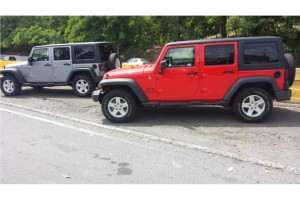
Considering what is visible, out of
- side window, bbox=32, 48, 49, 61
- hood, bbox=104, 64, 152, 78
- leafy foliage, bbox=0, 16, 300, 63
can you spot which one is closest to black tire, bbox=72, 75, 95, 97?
side window, bbox=32, 48, 49, 61

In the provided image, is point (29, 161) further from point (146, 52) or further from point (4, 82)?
point (146, 52)

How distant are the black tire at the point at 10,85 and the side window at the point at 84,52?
8.06 feet

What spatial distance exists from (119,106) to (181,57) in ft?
5.56

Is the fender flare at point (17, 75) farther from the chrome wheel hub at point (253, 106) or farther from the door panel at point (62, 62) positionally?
the chrome wheel hub at point (253, 106)

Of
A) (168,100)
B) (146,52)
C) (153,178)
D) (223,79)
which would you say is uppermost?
(146,52)

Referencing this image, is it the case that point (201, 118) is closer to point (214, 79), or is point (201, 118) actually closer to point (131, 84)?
point (214, 79)

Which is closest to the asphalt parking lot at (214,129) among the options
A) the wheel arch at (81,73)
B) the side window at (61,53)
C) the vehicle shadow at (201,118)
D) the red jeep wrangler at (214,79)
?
the vehicle shadow at (201,118)

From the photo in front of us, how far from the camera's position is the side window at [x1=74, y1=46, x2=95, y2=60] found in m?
8.59

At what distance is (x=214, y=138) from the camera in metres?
4.94

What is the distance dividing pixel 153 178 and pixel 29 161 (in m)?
1.97

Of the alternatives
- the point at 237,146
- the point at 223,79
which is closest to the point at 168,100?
the point at 223,79

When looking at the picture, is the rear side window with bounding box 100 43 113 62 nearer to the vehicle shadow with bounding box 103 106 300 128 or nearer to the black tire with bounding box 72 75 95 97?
the black tire with bounding box 72 75 95 97

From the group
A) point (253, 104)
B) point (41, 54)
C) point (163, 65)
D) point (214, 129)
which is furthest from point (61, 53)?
Answer: point (253, 104)

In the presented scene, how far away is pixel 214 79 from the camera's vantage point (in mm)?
5664
